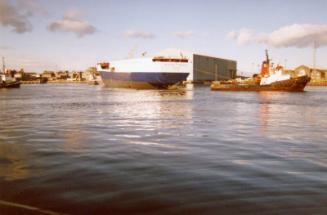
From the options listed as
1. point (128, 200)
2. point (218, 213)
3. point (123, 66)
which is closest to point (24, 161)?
point (128, 200)

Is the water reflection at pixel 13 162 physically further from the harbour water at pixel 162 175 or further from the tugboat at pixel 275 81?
the tugboat at pixel 275 81

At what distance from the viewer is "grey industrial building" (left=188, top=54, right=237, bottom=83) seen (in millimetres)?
173625

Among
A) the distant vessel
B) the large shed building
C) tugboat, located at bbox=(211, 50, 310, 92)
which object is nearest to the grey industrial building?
the large shed building

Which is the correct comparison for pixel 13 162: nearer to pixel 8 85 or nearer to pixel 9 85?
pixel 8 85

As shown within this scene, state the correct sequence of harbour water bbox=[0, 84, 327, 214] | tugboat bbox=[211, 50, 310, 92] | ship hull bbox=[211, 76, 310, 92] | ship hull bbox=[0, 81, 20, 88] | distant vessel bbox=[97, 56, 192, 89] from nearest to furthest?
1. harbour water bbox=[0, 84, 327, 214]
2. ship hull bbox=[211, 76, 310, 92]
3. tugboat bbox=[211, 50, 310, 92]
4. distant vessel bbox=[97, 56, 192, 89]
5. ship hull bbox=[0, 81, 20, 88]

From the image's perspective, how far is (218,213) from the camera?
5930mm

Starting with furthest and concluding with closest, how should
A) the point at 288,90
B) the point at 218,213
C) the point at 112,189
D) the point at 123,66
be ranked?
the point at 123,66 < the point at 288,90 < the point at 112,189 < the point at 218,213

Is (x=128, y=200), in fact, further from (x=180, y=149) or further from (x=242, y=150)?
(x=242, y=150)

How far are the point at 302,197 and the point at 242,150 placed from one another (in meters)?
5.24

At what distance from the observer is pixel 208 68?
593 feet

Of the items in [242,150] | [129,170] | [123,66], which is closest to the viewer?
[129,170]

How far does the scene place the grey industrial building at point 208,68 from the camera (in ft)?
570

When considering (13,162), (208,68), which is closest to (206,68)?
(208,68)

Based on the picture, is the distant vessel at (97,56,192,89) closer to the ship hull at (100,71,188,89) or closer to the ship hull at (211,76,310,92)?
the ship hull at (100,71,188,89)
